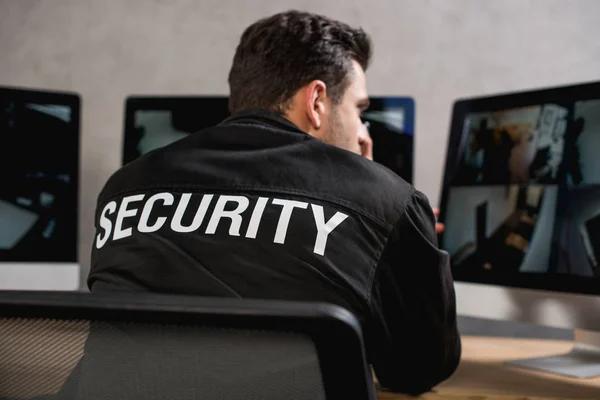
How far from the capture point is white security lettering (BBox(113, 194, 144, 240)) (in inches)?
35.2

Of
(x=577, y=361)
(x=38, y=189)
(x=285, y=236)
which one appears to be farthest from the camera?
(x=38, y=189)

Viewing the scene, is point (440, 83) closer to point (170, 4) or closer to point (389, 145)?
point (389, 145)

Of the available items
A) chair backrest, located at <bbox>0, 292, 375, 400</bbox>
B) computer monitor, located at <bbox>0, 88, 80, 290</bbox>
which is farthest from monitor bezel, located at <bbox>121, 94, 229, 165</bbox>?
chair backrest, located at <bbox>0, 292, 375, 400</bbox>

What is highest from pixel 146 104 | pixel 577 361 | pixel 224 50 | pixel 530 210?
pixel 224 50

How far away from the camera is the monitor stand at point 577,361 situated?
1240 mm

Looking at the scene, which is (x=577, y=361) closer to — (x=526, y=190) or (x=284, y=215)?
(x=526, y=190)

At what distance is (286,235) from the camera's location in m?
0.82

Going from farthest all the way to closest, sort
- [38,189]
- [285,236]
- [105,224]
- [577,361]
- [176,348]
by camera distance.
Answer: [38,189] → [577,361] → [105,224] → [285,236] → [176,348]

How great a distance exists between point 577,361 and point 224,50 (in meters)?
1.26

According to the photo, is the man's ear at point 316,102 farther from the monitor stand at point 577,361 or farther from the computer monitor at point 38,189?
the computer monitor at point 38,189

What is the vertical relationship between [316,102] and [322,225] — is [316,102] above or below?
above

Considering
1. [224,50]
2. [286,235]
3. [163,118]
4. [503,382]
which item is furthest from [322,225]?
[224,50]

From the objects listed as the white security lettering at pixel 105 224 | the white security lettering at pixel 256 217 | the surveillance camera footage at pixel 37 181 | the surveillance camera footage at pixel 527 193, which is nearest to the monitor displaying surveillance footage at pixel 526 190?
Answer: the surveillance camera footage at pixel 527 193

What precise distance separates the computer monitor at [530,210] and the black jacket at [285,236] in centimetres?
42
